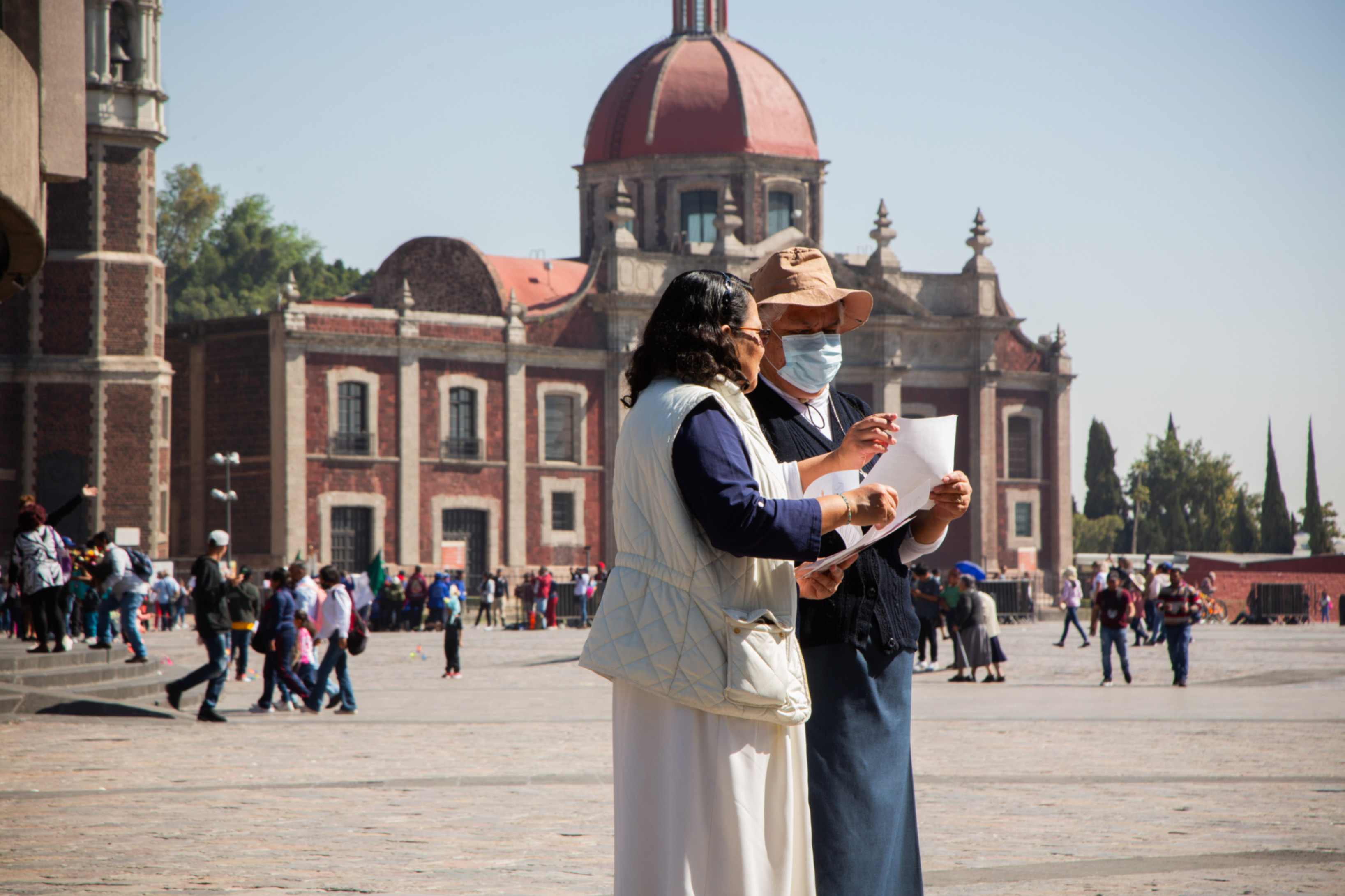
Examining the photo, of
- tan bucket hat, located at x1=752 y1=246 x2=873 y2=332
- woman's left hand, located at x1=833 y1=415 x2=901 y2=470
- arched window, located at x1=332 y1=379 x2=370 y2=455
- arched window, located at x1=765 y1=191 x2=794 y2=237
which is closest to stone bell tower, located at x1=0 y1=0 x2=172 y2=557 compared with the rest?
arched window, located at x1=332 y1=379 x2=370 y2=455

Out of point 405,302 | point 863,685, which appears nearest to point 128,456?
point 405,302

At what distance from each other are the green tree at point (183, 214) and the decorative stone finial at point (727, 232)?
37.7 metres

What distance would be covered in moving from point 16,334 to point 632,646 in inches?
1434

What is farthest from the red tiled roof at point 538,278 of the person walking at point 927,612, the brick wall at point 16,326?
the person walking at point 927,612

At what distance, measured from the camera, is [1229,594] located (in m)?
51.5

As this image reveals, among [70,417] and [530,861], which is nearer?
[530,861]

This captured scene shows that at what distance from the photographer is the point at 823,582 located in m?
4.29

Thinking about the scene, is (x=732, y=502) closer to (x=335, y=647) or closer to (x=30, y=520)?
(x=335, y=647)

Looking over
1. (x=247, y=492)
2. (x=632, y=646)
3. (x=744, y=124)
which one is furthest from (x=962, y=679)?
(x=744, y=124)

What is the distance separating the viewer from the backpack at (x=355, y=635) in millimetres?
15617

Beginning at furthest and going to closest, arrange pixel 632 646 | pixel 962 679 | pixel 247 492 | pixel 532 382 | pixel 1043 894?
1. pixel 532 382
2. pixel 247 492
3. pixel 962 679
4. pixel 1043 894
5. pixel 632 646

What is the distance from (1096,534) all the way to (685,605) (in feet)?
259

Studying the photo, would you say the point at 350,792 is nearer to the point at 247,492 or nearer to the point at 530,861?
the point at 530,861

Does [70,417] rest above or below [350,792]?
above
